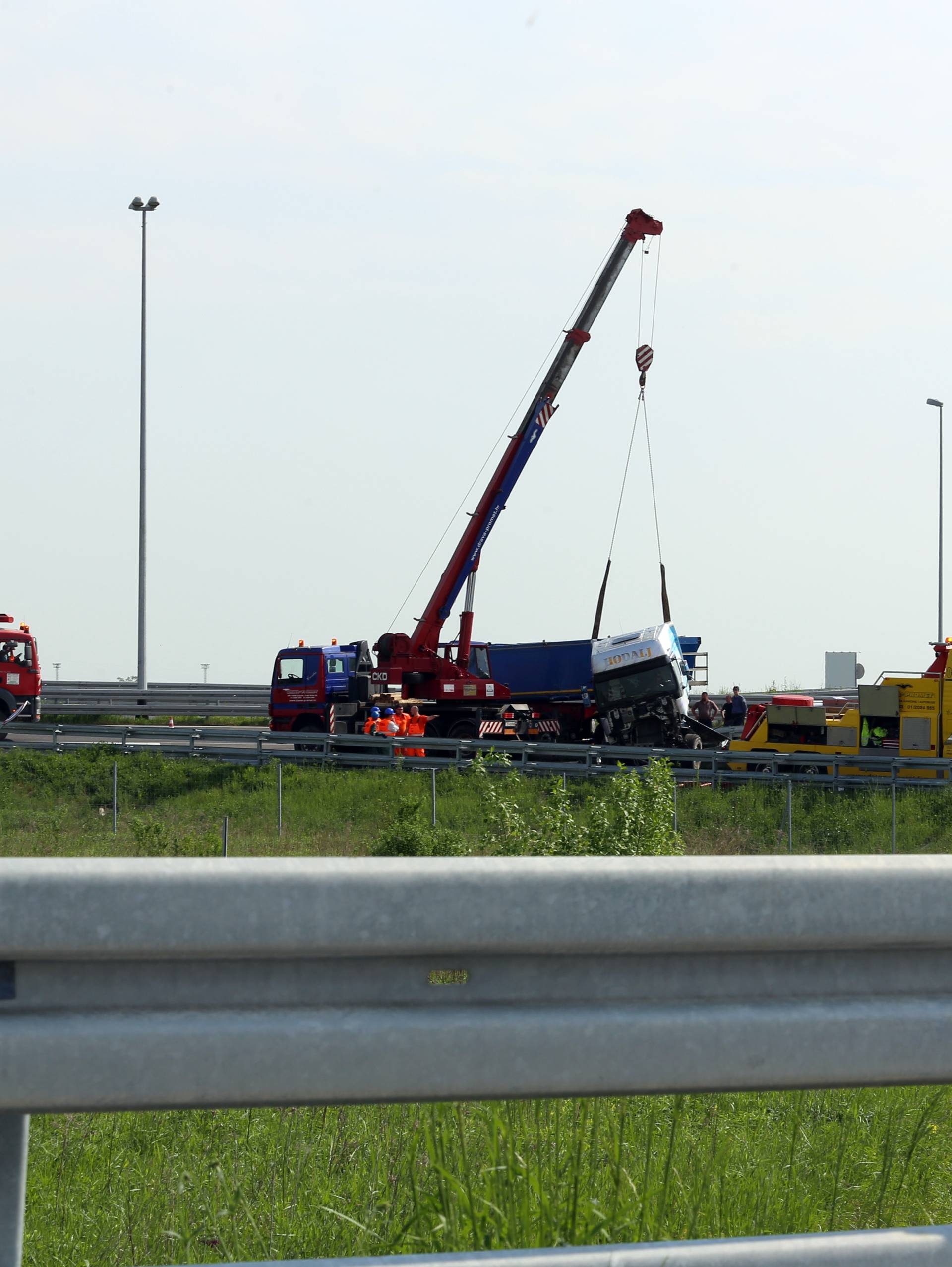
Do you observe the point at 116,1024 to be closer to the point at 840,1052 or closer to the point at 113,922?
the point at 113,922

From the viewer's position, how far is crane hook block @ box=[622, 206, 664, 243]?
34312 mm

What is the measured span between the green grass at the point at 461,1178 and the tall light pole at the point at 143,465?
4079cm

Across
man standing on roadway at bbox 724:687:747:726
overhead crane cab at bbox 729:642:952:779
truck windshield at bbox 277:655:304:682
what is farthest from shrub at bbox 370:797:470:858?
truck windshield at bbox 277:655:304:682

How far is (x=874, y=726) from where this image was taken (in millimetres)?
26438

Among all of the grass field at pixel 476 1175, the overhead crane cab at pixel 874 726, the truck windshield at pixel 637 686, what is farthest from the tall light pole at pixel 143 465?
the grass field at pixel 476 1175

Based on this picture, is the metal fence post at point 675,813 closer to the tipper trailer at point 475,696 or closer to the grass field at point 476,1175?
the tipper trailer at point 475,696

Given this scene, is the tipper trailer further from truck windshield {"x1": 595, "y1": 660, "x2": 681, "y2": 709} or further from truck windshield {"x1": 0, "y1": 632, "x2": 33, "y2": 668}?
truck windshield {"x1": 0, "y1": 632, "x2": 33, "y2": 668}

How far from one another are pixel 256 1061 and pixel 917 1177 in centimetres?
240

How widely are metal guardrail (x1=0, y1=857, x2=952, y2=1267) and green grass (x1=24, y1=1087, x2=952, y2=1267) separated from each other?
769 mm

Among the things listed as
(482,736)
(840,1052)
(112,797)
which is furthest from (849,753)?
(840,1052)

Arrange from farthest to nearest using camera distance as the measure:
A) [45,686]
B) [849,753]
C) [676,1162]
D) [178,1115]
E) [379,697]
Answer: [45,686] < [379,697] < [849,753] < [178,1115] < [676,1162]

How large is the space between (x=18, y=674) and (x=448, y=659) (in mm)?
14407

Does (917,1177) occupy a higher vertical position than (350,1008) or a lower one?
lower

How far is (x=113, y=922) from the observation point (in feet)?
6.81
